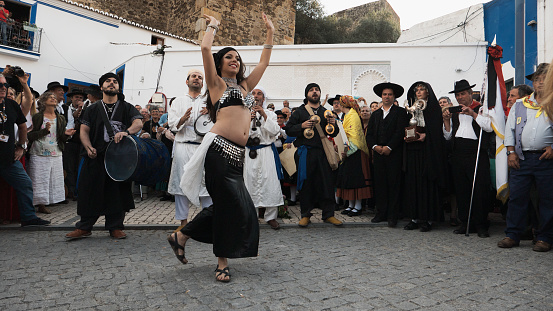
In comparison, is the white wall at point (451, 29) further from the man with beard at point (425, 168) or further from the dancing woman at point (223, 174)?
the dancing woman at point (223, 174)

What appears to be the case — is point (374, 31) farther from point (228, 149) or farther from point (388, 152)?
point (228, 149)

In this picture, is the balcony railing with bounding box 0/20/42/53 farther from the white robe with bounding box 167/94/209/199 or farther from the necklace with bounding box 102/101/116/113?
the white robe with bounding box 167/94/209/199

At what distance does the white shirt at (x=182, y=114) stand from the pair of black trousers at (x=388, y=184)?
2887 millimetres

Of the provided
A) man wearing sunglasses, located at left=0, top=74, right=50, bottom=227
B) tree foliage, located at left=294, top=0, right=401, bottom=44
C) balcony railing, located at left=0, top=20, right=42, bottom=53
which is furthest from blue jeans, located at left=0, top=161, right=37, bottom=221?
tree foliage, located at left=294, top=0, right=401, bottom=44

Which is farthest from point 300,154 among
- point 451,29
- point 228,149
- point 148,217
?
point 451,29

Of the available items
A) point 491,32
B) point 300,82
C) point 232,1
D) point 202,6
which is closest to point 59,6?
point 202,6

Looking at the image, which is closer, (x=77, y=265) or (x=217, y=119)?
(x=217, y=119)

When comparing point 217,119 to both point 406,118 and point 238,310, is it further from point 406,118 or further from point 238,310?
point 406,118

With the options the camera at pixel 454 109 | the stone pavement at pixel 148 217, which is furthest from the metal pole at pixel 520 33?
the stone pavement at pixel 148 217

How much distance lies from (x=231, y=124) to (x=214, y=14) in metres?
20.1

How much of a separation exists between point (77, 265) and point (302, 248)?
90.5 inches

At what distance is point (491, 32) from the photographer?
14.6m

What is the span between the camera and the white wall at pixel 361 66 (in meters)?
12.7

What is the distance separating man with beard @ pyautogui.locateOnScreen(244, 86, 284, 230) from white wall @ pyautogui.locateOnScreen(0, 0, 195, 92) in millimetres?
11900
